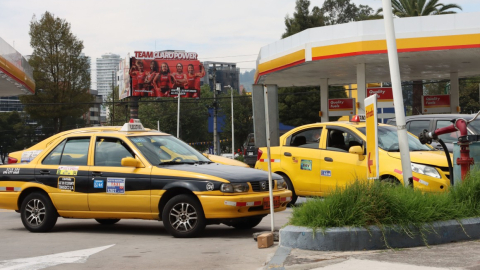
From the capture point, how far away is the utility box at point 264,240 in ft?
26.5

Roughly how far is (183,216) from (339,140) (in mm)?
4445

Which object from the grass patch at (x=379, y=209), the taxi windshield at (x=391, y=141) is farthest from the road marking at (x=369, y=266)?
the taxi windshield at (x=391, y=141)

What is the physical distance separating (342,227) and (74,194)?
15.9ft

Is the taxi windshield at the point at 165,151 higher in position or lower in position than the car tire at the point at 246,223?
higher

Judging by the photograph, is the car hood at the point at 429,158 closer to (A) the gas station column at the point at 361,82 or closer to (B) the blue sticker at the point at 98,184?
(B) the blue sticker at the point at 98,184

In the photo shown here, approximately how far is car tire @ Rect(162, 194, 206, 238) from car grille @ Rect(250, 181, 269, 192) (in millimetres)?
815

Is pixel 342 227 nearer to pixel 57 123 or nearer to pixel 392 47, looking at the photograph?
pixel 392 47

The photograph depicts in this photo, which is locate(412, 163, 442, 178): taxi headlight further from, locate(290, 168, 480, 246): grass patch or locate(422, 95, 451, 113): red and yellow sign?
locate(422, 95, 451, 113): red and yellow sign

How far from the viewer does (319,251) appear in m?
6.96

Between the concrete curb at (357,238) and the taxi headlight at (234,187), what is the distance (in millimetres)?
1959

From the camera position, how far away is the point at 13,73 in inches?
1220

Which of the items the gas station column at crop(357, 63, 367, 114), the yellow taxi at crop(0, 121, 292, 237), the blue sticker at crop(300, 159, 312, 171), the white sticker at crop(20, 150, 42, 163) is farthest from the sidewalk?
the gas station column at crop(357, 63, 367, 114)

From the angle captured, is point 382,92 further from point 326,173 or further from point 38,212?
point 38,212

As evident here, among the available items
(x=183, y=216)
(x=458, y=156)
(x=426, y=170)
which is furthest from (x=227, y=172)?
(x=426, y=170)
